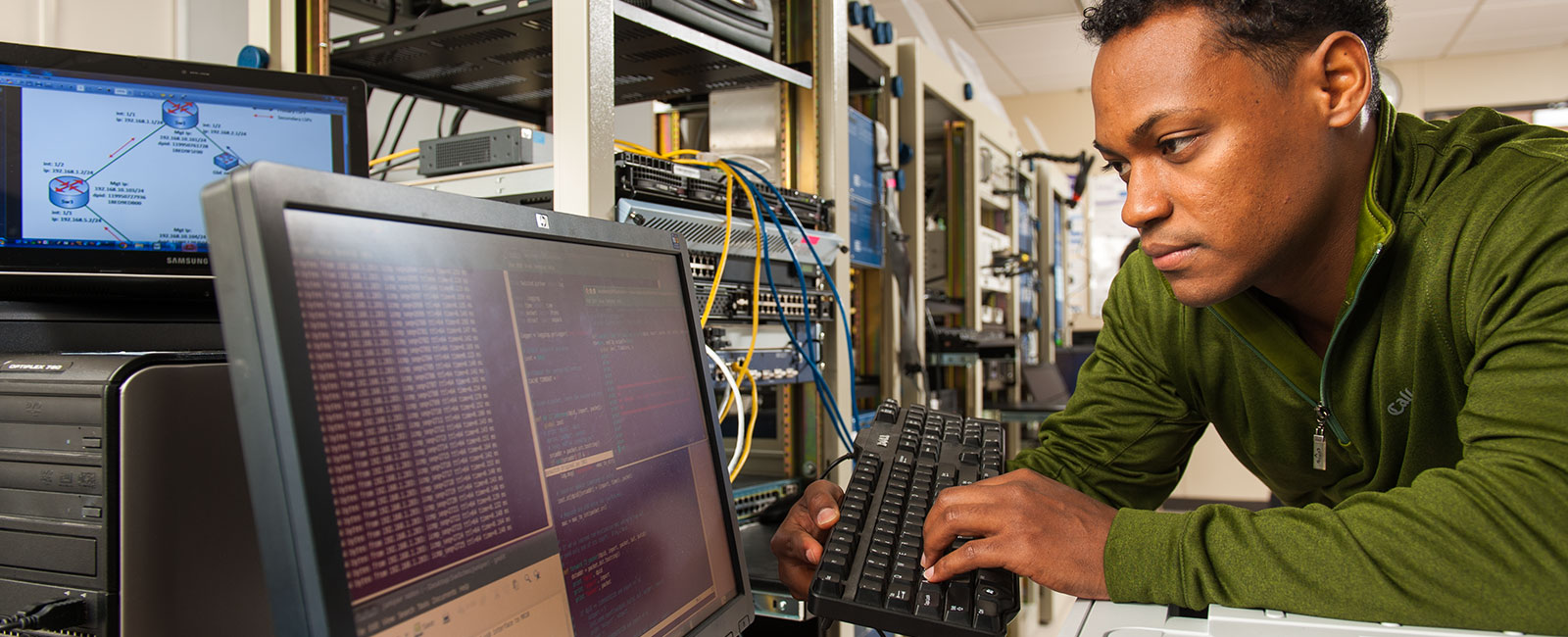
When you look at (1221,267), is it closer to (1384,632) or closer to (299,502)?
(1384,632)

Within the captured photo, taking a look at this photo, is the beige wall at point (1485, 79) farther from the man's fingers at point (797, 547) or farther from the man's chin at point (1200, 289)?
the man's fingers at point (797, 547)

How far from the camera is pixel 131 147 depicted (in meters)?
0.84

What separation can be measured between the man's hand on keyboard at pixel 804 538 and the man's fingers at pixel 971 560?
0.40ft

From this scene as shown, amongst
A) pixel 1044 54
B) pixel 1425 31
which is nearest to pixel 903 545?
pixel 1044 54

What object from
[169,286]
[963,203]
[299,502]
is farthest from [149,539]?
[963,203]

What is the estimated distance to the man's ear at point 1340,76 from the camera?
71 cm

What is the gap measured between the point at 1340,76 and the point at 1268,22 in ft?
0.28

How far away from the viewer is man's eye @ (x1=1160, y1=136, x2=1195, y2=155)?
2.28ft

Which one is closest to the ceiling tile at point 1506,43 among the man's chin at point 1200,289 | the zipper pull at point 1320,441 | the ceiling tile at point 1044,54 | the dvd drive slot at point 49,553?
the ceiling tile at point 1044,54

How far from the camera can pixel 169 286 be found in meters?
0.83

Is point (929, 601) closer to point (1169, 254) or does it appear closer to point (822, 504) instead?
point (822, 504)

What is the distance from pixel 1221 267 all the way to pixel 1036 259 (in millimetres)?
3171

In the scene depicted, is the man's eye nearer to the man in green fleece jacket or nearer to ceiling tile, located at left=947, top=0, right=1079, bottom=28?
the man in green fleece jacket

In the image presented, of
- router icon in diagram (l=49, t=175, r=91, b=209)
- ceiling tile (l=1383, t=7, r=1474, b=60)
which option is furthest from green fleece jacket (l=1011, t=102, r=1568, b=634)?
ceiling tile (l=1383, t=7, r=1474, b=60)
